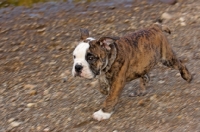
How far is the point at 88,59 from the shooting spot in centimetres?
493

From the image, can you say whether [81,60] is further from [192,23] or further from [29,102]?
[192,23]

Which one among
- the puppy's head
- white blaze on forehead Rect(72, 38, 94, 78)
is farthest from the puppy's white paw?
white blaze on forehead Rect(72, 38, 94, 78)

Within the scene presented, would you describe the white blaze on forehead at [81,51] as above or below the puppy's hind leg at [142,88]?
above

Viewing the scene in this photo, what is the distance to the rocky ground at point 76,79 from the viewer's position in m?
5.62

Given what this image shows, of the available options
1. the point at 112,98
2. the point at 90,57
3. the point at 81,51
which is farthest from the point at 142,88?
the point at 81,51

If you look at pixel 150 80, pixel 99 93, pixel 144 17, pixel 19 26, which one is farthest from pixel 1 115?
pixel 144 17

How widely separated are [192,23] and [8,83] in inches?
165

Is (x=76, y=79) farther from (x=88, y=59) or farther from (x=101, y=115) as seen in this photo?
(x=88, y=59)

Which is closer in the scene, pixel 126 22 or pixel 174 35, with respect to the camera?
pixel 174 35

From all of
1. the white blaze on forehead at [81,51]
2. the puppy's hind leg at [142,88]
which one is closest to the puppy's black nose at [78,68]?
the white blaze on forehead at [81,51]

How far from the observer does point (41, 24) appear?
938cm

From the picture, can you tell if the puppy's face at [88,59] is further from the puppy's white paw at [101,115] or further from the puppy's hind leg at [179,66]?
the puppy's hind leg at [179,66]

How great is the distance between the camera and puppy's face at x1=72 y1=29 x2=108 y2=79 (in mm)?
4891

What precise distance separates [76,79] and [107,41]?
1.89 m
